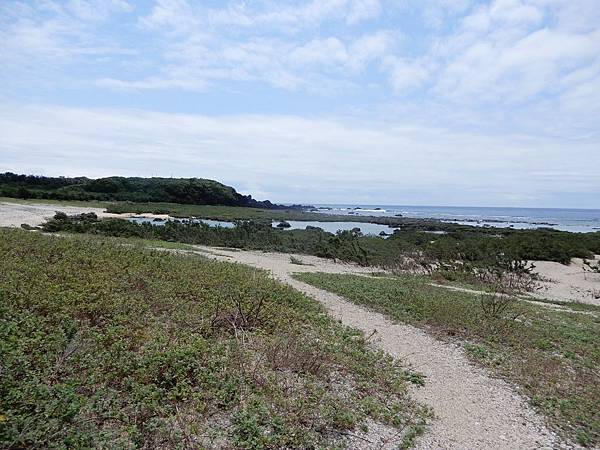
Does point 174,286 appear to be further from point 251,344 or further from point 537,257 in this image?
point 537,257

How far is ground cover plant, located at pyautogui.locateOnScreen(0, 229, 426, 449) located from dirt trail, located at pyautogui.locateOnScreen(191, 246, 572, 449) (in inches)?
14.4

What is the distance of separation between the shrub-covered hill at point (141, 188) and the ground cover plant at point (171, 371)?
187ft

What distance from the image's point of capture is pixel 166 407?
500cm

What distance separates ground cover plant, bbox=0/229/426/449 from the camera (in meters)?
4.53

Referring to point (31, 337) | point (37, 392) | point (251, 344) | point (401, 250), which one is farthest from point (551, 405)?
point (401, 250)

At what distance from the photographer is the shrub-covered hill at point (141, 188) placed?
67.8m

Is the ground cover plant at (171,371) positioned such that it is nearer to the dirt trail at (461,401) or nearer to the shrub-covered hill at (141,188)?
the dirt trail at (461,401)

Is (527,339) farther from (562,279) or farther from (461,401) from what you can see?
(562,279)

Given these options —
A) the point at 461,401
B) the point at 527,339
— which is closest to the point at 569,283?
the point at 527,339

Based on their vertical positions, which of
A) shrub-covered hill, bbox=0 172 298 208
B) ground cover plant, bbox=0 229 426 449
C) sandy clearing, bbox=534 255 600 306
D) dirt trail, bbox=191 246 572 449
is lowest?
sandy clearing, bbox=534 255 600 306

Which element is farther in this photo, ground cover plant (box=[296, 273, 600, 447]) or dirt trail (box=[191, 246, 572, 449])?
ground cover plant (box=[296, 273, 600, 447])

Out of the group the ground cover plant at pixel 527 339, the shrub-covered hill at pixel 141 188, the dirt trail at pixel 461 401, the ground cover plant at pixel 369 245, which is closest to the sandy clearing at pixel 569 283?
the ground cover plant at pixel 369 245

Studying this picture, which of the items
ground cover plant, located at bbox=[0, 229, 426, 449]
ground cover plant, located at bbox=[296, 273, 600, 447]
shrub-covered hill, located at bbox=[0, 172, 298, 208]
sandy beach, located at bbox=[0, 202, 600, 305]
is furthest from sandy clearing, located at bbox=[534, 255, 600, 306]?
shrub-covered hill, located at bbox=[0, 172, 298, 208]

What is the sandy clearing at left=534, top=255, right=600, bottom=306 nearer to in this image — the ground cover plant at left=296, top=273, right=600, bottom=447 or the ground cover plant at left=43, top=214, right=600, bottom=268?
the ground cover plant at left=43, top=214, right=600, bottom=268
